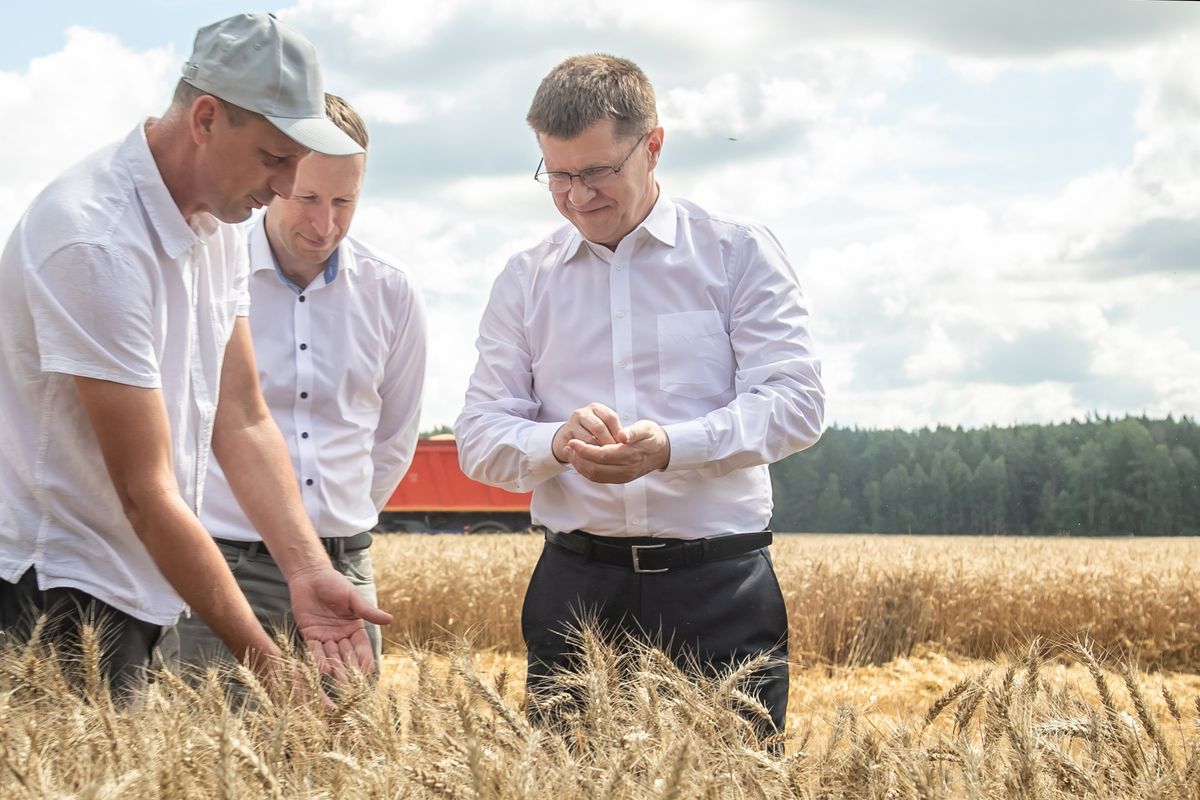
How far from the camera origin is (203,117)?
6.79 ft

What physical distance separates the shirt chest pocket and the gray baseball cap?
89cm

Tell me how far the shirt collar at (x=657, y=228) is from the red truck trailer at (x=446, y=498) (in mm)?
17574

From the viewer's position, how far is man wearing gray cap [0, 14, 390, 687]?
76.9 inches

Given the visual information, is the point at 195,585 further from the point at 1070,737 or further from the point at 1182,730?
the point at 1182,730

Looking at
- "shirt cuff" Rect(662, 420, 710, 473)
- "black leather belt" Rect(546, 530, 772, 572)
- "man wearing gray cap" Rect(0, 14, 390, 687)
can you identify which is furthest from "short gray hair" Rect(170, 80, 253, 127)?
"black leather belt" Rect(546, 530, 772, 572)

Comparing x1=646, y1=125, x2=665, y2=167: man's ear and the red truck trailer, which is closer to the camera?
x1=646, y1=125, x2=665, y2=167: man's ear

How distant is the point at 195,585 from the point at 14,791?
0.58 m

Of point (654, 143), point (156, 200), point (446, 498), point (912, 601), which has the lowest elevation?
point (912, 601)

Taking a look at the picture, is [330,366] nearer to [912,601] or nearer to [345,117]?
[345,117]

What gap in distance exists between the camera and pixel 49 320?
76.6 inches

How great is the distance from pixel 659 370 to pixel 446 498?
60.6 ft

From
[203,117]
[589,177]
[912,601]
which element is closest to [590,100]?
[589,177]

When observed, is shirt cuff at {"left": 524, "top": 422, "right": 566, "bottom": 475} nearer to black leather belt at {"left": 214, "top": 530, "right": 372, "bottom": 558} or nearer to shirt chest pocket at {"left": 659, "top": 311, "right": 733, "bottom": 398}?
shirt chest pocket at {"left": 659, "top": 311, "right": 733, "bottom": 398}

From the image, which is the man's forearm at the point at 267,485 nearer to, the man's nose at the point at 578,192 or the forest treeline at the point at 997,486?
the man's nose at the point at 578,192
